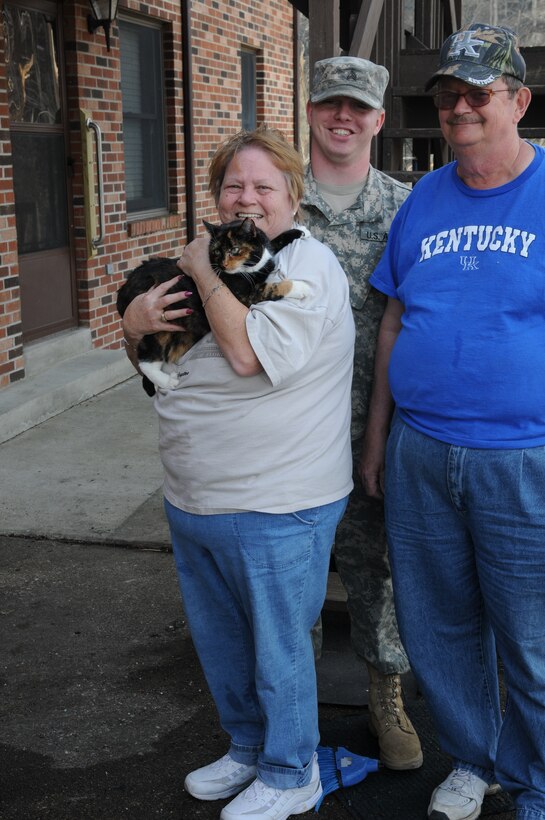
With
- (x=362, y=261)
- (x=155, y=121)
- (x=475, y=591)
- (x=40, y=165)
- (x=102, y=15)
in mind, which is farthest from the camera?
(x=155, y=121)

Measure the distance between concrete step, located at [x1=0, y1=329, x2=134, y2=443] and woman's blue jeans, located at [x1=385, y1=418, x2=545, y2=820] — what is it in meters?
3.91

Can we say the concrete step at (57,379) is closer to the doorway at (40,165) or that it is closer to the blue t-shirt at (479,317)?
the doorway at (40,165)

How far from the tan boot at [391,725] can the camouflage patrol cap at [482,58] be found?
184 cm

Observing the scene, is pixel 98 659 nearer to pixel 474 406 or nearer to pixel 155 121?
pixel 474 406

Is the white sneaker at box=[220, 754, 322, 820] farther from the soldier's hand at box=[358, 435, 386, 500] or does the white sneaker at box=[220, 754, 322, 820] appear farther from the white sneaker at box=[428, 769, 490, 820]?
the soldier's hand at box=[358, 435, 386, 500]

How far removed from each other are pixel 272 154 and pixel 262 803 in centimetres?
176

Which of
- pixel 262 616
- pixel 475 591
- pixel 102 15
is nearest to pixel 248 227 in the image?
pixel 262 616

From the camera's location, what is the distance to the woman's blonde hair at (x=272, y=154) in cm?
244

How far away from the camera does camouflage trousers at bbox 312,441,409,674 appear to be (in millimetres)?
3033

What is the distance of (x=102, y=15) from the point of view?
702 cm

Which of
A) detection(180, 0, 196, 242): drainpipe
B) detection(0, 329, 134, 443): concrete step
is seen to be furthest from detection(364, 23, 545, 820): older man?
detection(180, 0, 196, 242): drainpipe

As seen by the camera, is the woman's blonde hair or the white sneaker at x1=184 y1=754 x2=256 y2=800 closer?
the woman's blonde hair

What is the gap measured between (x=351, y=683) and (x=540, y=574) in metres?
1.24

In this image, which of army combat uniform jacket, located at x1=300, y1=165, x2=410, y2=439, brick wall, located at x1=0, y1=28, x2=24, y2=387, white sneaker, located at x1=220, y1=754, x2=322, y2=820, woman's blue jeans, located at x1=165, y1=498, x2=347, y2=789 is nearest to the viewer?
woman's blue jeans, located at x1=165, y1=498, x2=347, y2=789
